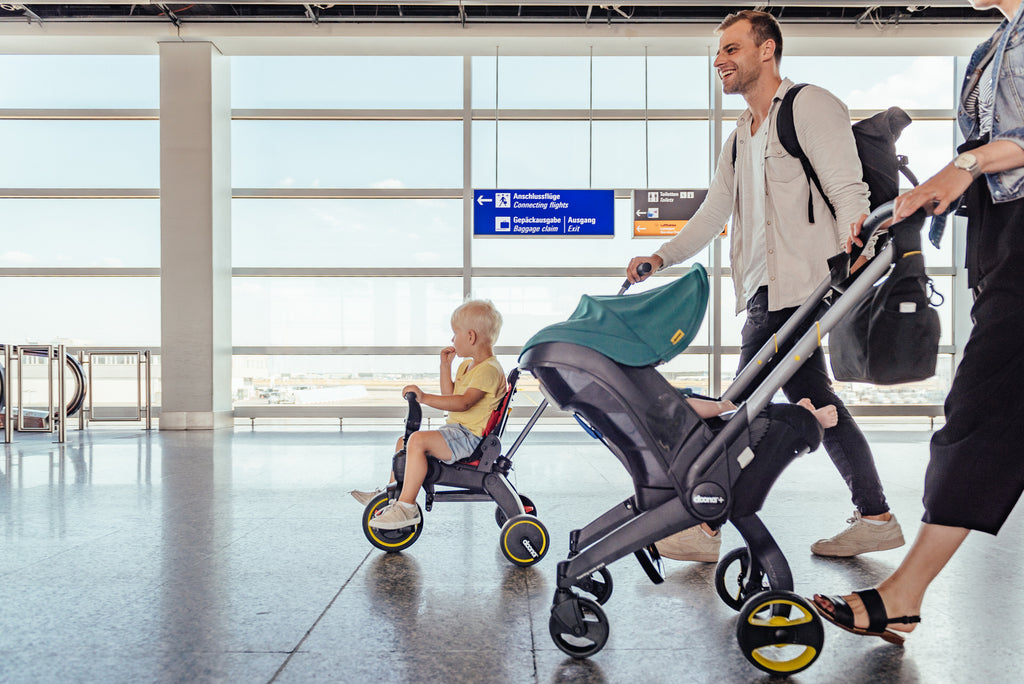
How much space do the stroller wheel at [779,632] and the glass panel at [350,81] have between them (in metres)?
9.46

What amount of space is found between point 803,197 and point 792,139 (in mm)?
179

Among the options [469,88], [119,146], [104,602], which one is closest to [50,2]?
[119,146]

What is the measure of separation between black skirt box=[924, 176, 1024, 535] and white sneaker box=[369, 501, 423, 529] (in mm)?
1572

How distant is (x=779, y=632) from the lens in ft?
4.73

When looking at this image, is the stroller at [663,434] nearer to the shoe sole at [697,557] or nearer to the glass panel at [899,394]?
the shoe sole at [697,557]

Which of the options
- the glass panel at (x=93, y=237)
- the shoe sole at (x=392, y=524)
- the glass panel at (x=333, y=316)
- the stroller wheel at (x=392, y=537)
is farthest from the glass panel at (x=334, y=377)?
the shoe sole at (x=392, y=524)

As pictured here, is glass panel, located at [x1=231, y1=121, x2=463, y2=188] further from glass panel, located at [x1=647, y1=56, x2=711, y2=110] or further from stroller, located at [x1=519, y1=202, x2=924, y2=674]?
stroller, located at [x1=519, y1=202, x2=924, y2=674]

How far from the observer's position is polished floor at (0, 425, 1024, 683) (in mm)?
1486

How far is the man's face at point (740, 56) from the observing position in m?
2.26

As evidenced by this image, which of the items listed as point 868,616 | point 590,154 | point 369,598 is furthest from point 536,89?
point 868,616

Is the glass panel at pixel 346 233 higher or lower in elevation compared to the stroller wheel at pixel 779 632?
higher

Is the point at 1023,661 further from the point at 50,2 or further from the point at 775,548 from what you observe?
the point at 50,2

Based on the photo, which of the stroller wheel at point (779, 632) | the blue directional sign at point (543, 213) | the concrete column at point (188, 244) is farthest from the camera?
the blue directional sign at point (543, 213)

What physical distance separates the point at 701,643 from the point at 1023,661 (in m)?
0.63
